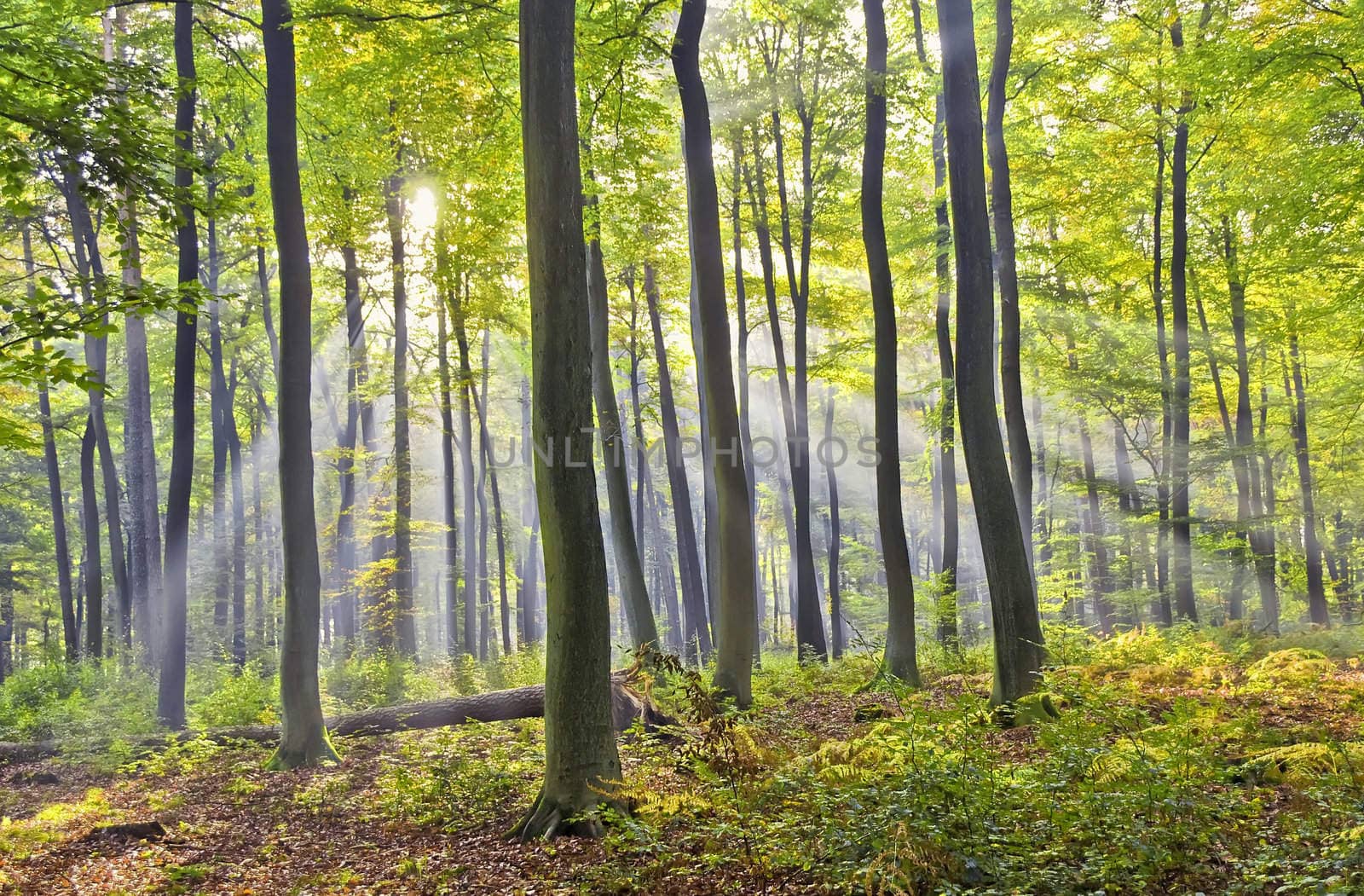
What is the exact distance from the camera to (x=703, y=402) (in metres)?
15.5

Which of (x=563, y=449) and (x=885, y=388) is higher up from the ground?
(x=885, y=388)

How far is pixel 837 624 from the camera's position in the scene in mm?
22219

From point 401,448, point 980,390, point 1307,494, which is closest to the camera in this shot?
point 980,390

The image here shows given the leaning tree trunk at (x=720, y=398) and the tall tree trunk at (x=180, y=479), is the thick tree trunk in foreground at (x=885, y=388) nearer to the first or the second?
the leaning tree trunk at (x=720, y=398)

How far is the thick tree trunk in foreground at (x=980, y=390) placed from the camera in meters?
7.70

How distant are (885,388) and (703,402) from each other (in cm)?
483

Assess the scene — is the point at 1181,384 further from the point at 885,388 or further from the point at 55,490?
the point at 55,490

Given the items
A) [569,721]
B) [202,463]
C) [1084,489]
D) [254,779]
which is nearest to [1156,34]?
[1084,489]

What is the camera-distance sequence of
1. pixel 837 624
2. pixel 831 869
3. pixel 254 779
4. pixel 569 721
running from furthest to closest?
pixel 837 624
pixel 254 779
pixel 569 721
pixel 831 869

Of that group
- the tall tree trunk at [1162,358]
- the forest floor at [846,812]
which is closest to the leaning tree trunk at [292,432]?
the forest floor at [846,812]

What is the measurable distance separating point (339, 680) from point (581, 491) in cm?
1129

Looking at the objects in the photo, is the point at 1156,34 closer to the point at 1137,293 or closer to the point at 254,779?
the point at 1137,293

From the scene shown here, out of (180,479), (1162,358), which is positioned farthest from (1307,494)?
(180,479)

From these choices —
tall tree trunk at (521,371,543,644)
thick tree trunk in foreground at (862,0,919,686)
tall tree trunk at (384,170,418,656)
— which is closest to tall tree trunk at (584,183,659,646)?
thick tree trunk in foreground at (862,0,919,686)
